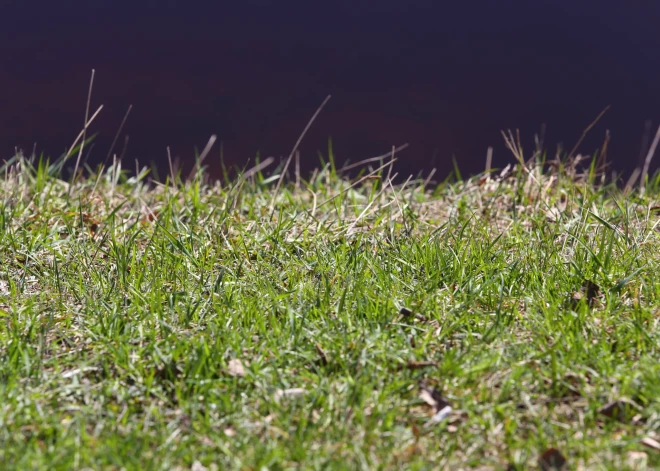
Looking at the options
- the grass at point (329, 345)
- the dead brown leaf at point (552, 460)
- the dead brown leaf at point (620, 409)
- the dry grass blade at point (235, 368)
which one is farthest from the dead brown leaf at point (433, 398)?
the dry grass blade at point (235, 368)

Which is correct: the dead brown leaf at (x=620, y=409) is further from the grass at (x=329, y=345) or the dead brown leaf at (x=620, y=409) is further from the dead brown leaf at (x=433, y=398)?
the dead brown leaf at (x=433, y=398)

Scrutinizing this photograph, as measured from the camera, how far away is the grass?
2176mm

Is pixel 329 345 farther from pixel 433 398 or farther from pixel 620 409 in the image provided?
pixel 620 409

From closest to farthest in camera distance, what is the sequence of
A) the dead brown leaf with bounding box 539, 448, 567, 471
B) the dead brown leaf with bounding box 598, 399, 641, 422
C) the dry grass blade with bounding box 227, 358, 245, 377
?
1. the dead brown leaf with bounding box 539, 448, 567, 471
2. the dead brown leaf with bounding box 598, 399, 641, 422
3. the dry grass blade with bounding box 227, 358, 245, 377

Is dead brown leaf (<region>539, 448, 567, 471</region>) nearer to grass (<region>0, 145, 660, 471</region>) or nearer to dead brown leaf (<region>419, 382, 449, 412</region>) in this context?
grass (<region>0, 145, 660, 471</region>)

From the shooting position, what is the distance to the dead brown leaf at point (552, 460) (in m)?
2.09

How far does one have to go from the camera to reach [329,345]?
8.63ft

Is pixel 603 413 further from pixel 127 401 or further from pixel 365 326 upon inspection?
pixel 127 401

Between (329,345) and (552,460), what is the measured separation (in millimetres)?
865

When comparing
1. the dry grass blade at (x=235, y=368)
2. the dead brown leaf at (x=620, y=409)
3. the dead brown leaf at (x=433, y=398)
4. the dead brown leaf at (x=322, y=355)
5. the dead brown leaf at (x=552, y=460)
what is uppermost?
the dead brown leaf at (x=620, y=409)

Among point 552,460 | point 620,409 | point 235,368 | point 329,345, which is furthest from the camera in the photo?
point 329,345

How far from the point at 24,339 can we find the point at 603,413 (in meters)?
2.04

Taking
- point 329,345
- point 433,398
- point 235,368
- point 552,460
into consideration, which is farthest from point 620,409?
point 235,368

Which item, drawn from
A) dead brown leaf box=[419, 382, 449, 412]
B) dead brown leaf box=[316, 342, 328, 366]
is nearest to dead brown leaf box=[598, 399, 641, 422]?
dead brown leaf box=[419, 382, 449, 412]
